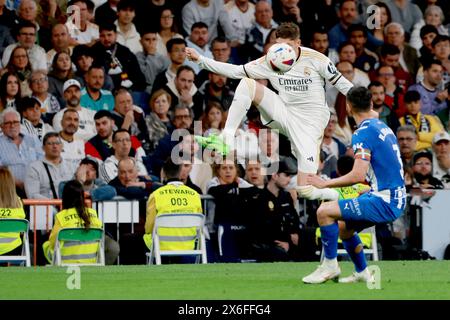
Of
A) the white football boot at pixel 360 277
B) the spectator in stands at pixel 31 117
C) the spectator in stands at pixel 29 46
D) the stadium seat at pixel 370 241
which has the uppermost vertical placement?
the spectator in stands at pixel 29 46

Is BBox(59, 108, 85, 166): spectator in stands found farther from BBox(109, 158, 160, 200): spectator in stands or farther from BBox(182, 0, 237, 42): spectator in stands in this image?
BBox(182, 0, 237, 42): spectator in stands

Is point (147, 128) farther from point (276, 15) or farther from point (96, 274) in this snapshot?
point (96, 274)

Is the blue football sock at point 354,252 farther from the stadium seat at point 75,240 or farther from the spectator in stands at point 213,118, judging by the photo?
the spectator in stands at point 213,118

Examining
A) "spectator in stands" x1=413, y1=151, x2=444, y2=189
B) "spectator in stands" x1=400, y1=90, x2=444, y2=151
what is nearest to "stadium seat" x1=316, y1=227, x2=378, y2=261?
"spectator in stands" x1=413, y1=151, x2=444, y2=189

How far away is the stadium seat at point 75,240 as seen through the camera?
15586 millimetres

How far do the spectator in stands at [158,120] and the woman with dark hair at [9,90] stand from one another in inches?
90.0

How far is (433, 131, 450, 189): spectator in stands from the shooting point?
20.4 m

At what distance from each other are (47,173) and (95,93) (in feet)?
7.28

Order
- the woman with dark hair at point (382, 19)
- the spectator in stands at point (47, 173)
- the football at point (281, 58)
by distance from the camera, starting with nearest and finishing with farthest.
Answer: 1. the football at point (281, 58)
2. the spectator in stands at point (47, 173)
3. the woman with dark hair at point (382, 19)

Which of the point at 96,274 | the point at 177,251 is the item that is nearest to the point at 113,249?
the point at 177,251

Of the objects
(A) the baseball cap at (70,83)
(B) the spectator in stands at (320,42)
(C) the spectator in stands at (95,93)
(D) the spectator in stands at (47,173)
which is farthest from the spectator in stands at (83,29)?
(B) the spectator in stands at (320,42)

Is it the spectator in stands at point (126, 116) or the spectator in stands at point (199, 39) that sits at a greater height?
the spectator in stands at point (199, 39)

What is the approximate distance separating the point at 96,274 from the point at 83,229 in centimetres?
172

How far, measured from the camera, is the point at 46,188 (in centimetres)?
1777
